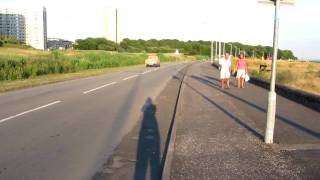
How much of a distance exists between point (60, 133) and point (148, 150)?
259 cm

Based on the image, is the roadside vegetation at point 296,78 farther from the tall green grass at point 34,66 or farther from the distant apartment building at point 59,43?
the distant apartment building at point 59,43

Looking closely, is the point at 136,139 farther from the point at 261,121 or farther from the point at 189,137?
the point at 261,121

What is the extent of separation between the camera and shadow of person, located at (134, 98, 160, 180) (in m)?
7.26

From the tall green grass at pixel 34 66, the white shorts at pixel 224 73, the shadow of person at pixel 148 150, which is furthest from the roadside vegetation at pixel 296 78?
the shadow of person at pixel 148 150

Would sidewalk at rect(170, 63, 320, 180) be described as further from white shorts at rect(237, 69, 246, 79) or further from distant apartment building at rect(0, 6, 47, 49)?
distant apartment building at rect(0, 6, 47, 49)

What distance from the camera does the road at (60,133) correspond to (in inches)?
294

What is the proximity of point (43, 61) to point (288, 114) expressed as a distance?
2964cm

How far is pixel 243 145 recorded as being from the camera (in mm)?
8969

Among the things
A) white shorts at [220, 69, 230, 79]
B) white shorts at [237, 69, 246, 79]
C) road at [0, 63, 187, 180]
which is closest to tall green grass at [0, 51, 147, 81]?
road at [0, 63, 187, 180]

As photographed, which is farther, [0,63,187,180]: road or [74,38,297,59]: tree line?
[74,38,297,59]: tree line

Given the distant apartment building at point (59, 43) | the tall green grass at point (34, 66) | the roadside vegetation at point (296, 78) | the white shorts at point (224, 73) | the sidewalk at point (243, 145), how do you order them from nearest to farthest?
the sidewalk at point (243, 145)
the white shorts at point (224, 73)
the tall green grass at point (34, 66)
the roadside vegetation at point (296, 78)
the distant apartment building at point (59, 43)

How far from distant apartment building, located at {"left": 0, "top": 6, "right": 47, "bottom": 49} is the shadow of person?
103966 mm

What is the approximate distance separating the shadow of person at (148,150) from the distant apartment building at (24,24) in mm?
103966

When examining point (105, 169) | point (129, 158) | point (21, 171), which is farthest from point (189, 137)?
point (21, 171)
